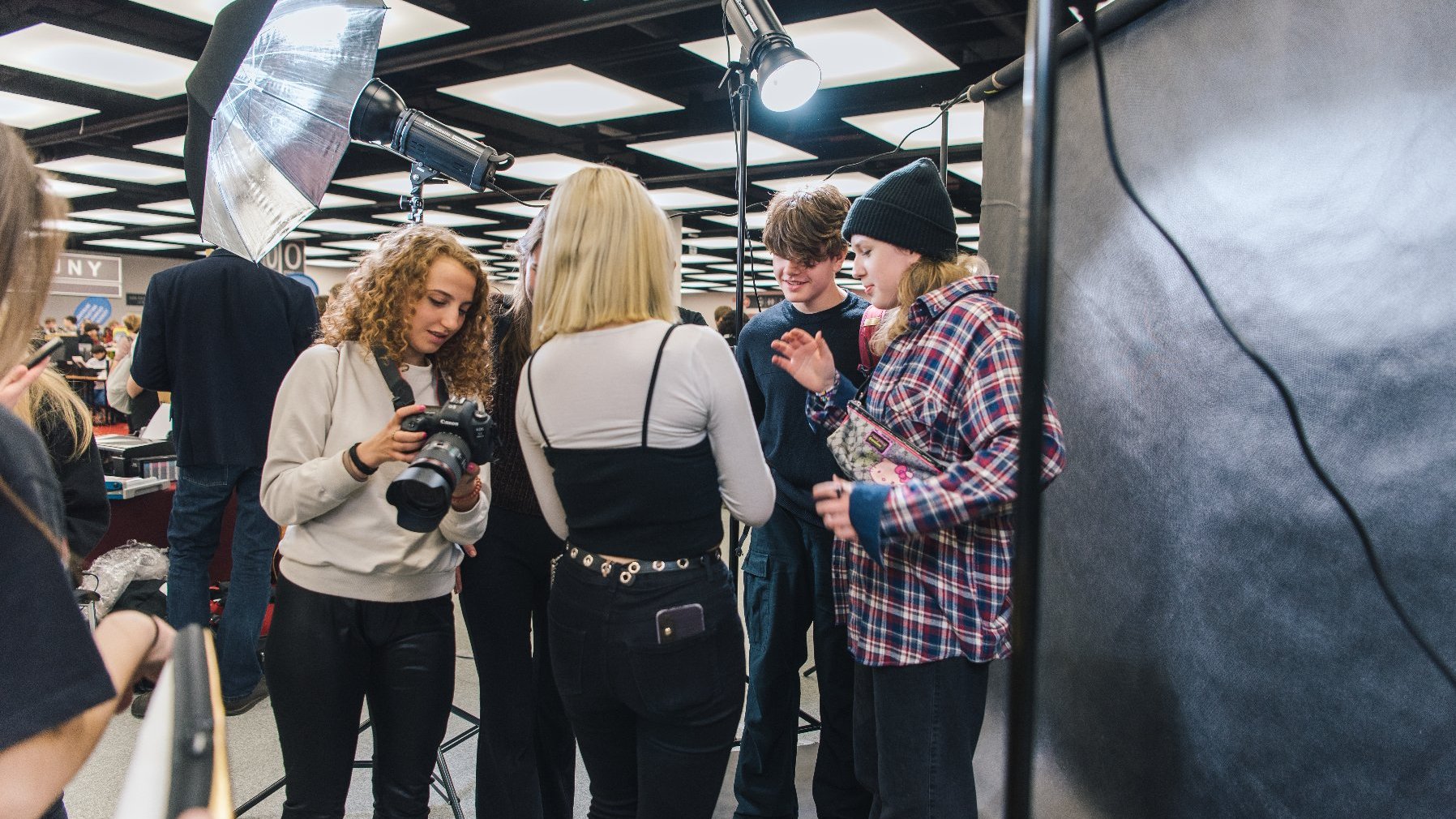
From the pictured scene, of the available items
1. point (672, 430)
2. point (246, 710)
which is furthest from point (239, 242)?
point (246, 710)

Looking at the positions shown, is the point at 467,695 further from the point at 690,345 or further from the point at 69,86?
the point at 69,86

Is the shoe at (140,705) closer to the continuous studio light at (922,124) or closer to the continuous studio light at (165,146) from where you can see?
the continuous studio light at (922,124)

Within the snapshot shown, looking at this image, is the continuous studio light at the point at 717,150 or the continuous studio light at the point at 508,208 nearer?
the continuous studio light at the point at 717,150

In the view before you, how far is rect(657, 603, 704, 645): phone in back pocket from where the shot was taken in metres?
1.24

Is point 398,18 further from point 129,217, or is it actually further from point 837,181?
point 129,217

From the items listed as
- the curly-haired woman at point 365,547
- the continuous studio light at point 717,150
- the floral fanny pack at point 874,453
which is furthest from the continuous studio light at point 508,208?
the floral fanny pack at point 874,453

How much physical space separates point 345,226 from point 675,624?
11.2 metres

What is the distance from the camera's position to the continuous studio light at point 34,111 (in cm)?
543

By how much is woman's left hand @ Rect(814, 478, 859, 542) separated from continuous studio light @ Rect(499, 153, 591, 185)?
5.96 m

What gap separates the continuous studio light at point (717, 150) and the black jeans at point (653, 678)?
508 cm

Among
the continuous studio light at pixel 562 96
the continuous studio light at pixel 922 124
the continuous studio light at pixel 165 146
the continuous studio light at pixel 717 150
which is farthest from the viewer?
the continuous studio light at pixel 165 146

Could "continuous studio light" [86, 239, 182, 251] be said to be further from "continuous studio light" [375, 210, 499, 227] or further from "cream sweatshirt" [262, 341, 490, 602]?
"cream sweatshirt" [262, 341, 490, 602]

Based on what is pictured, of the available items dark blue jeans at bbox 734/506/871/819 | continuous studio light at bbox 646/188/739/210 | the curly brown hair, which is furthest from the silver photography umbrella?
continuous studio light at bbox 646/188/739/210

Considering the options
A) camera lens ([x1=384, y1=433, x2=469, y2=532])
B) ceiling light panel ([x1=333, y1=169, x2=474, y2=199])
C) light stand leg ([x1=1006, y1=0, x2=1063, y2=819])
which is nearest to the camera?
light stand leg ([x1=1006, y1=0, x2=1063, y2=819])
